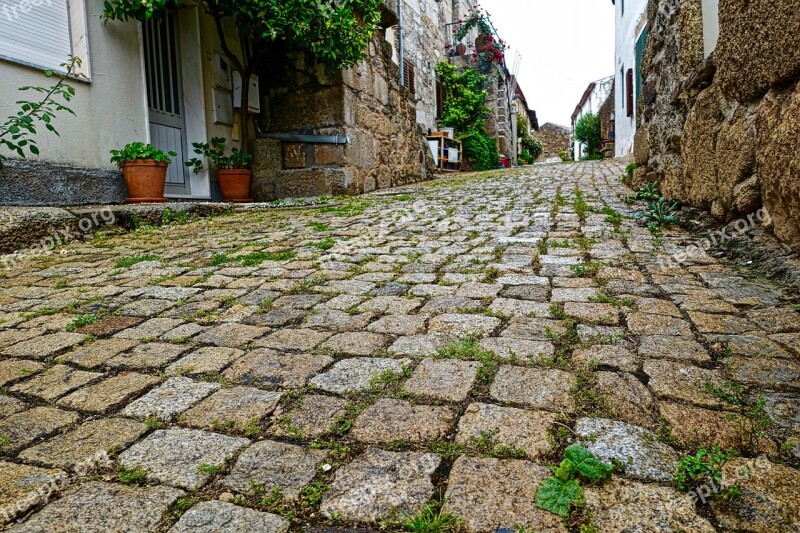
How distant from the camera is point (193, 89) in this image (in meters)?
6.57

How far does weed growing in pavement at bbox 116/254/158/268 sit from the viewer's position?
352 centimetres

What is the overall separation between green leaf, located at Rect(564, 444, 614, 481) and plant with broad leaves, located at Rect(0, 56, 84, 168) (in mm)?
4200

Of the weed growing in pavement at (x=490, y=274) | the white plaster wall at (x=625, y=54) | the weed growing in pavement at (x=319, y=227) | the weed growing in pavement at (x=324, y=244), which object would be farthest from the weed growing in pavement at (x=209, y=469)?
the white plaster wall at (x=625, y=54)

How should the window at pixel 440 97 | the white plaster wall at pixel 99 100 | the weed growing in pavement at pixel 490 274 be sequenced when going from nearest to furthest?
the weed growing in pavement at pixel 490 274 → the white plaster wall at pixel 99 100 → the window at pixel 440 97

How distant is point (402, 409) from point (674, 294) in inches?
63.3

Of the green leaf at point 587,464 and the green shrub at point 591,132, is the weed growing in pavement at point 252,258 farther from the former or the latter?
the green shrub at point 591,132

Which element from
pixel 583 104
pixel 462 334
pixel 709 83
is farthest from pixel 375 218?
pixel 583 104

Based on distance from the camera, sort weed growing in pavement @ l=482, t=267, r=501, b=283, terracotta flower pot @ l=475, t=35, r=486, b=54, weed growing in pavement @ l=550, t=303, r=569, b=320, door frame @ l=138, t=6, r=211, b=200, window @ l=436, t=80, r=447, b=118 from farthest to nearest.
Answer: terracotta flower pot @ l=475, t=35, r=486, b=54 → window @ l=436, t=80, r=447, b=118 → door frame @ l=138, t=6, r=211, b=200 → weed growing in pavement @ l=482, t=267, r=501, b=283 → weed growing in pavement @ l=550, t=303, r=569, b=320

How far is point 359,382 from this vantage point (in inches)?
66.7

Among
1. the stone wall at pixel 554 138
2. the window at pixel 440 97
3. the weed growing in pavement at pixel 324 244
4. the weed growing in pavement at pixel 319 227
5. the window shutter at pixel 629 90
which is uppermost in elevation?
the stone wall at pixel 554 138

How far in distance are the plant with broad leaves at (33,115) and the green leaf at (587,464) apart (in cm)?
420

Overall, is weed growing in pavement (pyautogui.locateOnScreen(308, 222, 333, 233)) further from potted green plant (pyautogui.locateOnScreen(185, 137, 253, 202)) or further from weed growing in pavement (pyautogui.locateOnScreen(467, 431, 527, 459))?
weed growing in pavement (pyautogui.locateOnScreen(467, 431, 527, 459))

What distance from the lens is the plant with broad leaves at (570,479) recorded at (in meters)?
1.11

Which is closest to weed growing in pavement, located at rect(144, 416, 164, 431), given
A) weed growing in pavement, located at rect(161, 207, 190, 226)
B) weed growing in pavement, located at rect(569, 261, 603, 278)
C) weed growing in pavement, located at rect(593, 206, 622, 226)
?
weed growing in pavement, located at rect(569, 261, 603, 278)
